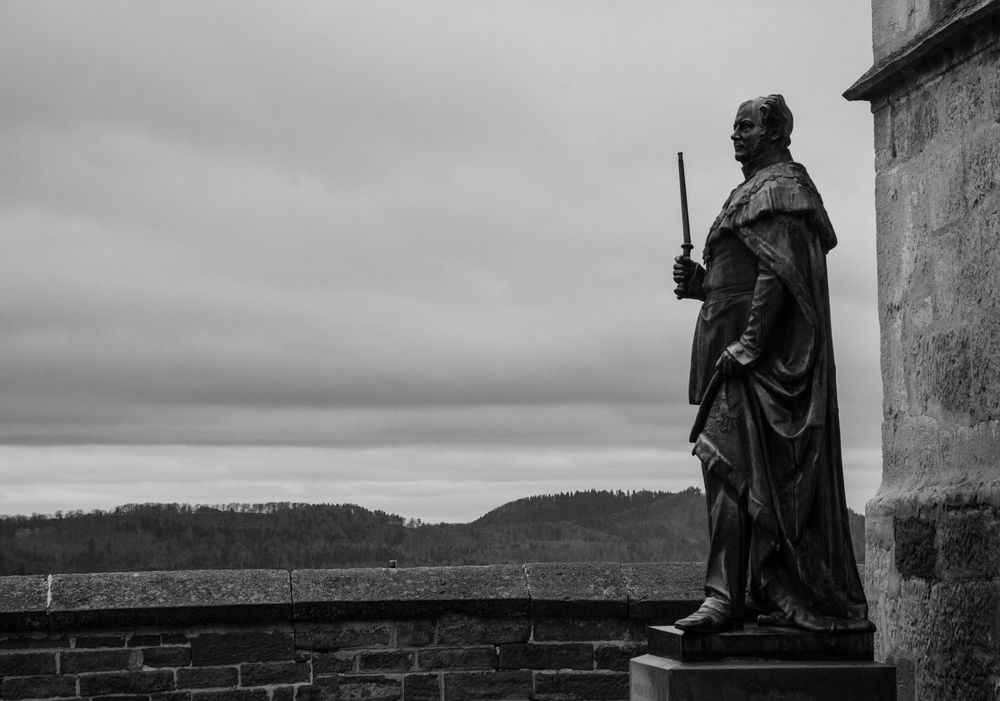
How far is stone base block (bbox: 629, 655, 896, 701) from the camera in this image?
578 centimetres

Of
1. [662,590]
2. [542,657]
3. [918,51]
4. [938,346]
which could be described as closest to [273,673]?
[542,657]

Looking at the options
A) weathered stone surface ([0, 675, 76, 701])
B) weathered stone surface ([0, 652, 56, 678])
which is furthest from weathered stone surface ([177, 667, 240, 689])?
weathered stone surface ([0, 652, 56, 678])

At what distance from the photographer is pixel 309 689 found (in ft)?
25.6

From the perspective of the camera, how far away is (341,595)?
26.0 feet

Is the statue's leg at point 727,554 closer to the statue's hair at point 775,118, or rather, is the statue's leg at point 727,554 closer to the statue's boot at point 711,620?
the statue's boot at point 711,620

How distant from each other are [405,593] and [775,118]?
3.23 metres

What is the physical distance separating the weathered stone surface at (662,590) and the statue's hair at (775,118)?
2692 mm

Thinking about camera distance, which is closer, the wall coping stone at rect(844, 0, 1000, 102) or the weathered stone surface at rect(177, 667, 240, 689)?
the wall coping stone at rect(844, 0, 1000, 102)

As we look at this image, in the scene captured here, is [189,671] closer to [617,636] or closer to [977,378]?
[617,636]

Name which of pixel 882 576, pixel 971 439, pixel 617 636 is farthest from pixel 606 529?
pixel 971 439

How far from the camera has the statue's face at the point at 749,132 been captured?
6441 millimetres

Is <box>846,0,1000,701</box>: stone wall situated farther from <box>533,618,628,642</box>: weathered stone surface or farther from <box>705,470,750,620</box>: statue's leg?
<box>533,618,628,642</box>: weathered stone surface

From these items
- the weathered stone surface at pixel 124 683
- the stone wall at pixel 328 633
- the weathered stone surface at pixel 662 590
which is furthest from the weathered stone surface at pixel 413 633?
the weathered stone surface at pixel 124 683

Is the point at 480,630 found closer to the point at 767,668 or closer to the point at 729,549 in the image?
the point at 729,549
